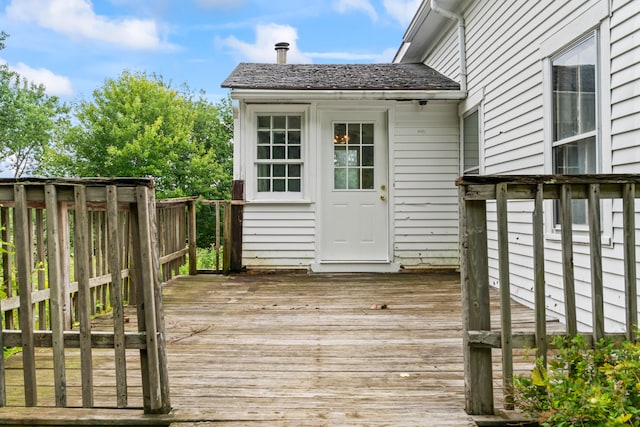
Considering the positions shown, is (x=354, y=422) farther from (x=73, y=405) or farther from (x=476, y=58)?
(x=476, y=58)

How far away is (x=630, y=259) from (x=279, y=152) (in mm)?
4989

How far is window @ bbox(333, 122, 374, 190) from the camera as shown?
6660mm

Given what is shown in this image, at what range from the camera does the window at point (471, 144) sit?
6.00m

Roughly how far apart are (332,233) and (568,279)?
464 cm

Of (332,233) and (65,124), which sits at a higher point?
(65,124)

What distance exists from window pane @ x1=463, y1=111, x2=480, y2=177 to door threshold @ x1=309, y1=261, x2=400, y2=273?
1.64 meters

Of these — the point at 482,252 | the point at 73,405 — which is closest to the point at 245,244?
the point at 73,405

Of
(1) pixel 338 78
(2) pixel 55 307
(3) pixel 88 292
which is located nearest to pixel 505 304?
(3) pixel 88 292

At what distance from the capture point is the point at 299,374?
264 cm

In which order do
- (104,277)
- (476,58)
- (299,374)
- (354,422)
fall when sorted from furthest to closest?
(476,58) → (104,277) → (299,374) → (354,422)

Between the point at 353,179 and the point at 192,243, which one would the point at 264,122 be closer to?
the point at 353,179

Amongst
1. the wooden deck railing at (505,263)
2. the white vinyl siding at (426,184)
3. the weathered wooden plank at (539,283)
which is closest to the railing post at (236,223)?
the white vinyl siding at (426,184)

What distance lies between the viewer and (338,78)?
6.81m

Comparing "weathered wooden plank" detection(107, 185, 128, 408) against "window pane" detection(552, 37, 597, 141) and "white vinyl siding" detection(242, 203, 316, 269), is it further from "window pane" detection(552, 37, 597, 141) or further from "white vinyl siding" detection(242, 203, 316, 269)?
"white vinyl siding" detection(242, 203, 316, 269)
